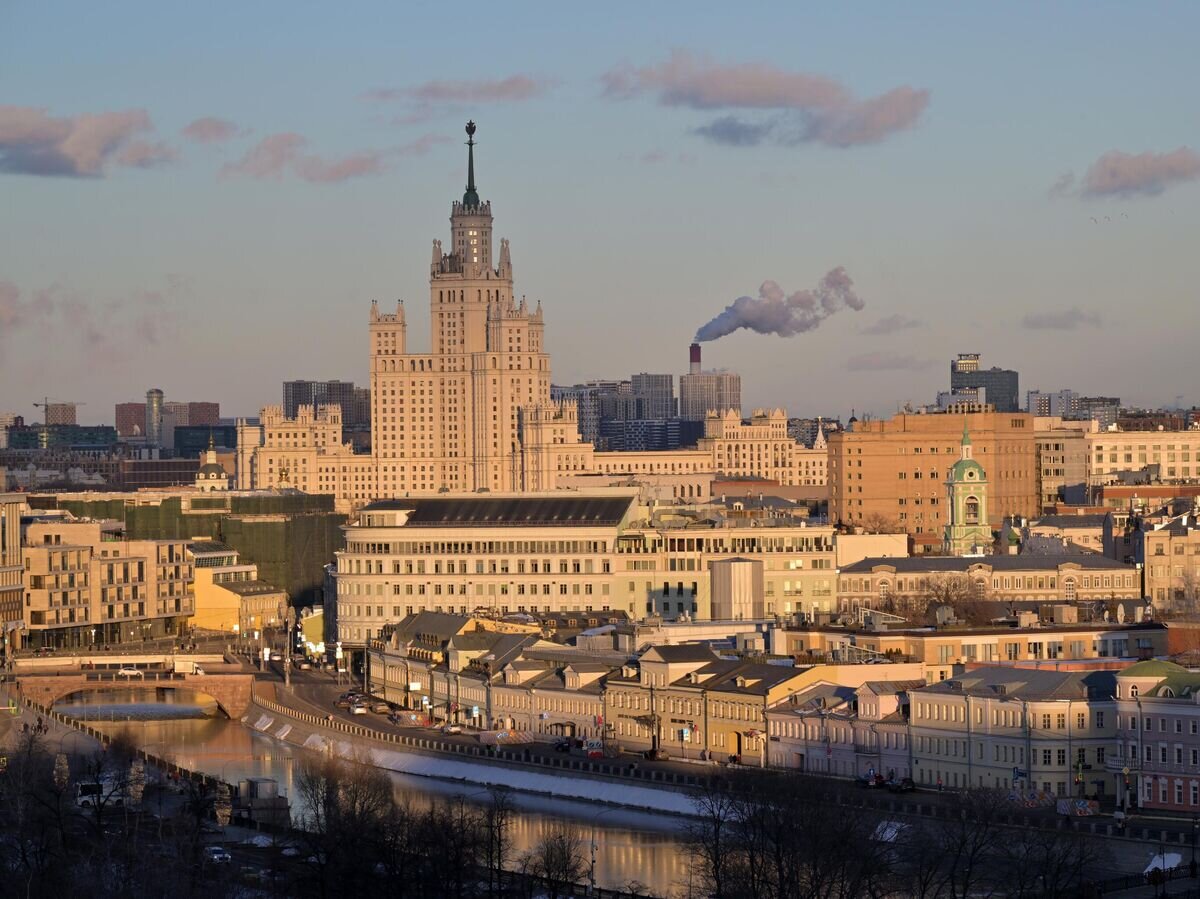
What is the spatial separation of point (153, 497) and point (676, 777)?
104m

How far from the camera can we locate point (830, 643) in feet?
315

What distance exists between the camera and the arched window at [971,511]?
14038 centimetres

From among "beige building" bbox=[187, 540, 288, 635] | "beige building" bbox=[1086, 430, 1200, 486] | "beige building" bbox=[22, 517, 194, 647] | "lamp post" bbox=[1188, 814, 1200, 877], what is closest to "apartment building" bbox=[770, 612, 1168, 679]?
"lamp post" bbox=[1188, 814, 1200, 877]

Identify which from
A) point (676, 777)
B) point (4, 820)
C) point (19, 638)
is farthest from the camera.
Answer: point (19, 638)

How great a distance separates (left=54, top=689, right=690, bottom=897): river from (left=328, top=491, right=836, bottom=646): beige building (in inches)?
448

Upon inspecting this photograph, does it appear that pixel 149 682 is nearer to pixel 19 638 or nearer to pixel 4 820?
pixel 19 638

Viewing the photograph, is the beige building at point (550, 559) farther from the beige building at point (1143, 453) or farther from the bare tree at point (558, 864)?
the beige building at point (1143, 453)

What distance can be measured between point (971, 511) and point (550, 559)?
23.3 metres

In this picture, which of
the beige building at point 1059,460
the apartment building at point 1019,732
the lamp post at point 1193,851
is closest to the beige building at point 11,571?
the apartment building at point 1019,732

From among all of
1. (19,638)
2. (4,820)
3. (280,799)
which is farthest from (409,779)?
(19,638)

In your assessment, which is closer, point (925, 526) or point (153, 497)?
point (925, 526)

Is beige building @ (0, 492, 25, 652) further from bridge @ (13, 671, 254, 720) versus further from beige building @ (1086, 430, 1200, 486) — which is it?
beige building @ (1086, 430, 1200, 486)

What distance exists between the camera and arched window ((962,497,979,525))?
461ft

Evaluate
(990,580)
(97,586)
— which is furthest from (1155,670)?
(97,586)
